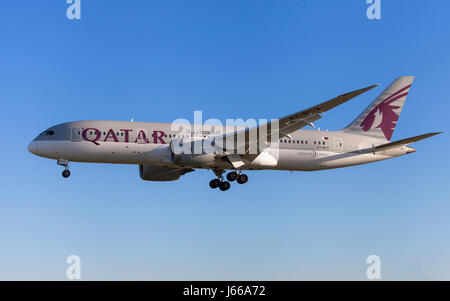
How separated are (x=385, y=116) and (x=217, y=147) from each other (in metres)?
17.2

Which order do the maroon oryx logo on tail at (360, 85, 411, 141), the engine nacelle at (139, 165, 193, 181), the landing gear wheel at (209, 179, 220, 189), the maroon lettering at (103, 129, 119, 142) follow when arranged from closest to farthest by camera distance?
the maroon lettering at (103, 129, 119, 142) → the landing gear wheel at (209, 179, 220, 189) → the engine nacelle at (139, 165, 193, 181) → the maroon oryx logo on tail at (360, 85, 411, 141)

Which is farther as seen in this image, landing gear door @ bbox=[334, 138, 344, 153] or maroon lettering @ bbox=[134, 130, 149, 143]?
landing gear door @ bbox=[334, 138, 344, 153]

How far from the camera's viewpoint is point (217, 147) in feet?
143

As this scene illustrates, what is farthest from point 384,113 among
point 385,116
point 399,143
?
point 399,143

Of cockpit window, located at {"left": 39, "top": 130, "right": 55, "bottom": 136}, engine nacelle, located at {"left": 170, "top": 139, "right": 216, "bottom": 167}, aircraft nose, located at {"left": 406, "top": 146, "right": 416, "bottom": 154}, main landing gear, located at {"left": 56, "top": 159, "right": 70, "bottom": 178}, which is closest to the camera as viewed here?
engine nacelle, located at {"left": 170, "top": 139, "right": 216, "bottom": 167}

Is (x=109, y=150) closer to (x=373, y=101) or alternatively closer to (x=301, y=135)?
(x=301, y=135)

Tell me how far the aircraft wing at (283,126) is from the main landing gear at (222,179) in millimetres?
2394

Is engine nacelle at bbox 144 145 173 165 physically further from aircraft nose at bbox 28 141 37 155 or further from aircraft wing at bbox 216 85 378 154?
aircraft nose at bbox 28 141 37 155

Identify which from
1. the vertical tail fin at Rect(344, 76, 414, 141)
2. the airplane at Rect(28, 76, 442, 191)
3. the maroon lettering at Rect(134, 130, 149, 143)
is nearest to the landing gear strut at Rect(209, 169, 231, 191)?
the airplane at Rect(28, 76, 442, 191)

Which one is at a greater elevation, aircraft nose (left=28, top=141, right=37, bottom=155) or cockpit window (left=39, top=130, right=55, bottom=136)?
cockpit window (left=39, top=130, right=55, bottom=136)

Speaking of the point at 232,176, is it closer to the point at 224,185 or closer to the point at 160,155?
the point at 224,185

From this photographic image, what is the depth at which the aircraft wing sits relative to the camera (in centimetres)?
3562

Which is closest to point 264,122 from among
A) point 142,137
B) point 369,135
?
point 142,137

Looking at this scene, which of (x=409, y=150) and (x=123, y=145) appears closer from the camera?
(x=123, y=145)
